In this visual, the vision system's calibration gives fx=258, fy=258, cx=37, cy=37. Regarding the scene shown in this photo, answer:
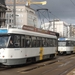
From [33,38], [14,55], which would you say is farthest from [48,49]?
[14,55]

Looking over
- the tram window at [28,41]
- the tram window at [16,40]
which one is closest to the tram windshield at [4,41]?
the tram window at [16,40]

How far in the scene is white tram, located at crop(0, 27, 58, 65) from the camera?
56.4 ft

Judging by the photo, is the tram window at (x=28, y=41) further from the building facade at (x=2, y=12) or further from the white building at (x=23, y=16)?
the white building at (x=23, y=16)

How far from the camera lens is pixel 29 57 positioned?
64.8 feet

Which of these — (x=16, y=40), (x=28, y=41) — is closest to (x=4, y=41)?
(x=16, y=40)

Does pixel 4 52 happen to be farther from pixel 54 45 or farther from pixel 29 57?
pixel 54 45

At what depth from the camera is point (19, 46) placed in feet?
59.7

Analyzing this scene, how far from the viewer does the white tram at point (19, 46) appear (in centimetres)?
1719

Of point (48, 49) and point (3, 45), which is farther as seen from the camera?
point (48, 49)

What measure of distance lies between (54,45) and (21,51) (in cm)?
998

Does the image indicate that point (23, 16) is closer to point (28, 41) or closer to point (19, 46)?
point (28, 41)

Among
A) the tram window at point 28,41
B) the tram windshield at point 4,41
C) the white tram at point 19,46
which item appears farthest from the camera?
the tram window at point 28,41

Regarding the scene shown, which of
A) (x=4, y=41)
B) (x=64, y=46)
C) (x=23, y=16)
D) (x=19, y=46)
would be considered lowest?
(x=64, y=46)

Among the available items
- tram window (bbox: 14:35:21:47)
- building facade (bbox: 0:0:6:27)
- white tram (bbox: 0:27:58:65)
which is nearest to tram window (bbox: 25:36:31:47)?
white tram (bbox: 0:27:58:65)
